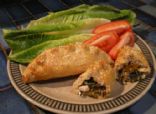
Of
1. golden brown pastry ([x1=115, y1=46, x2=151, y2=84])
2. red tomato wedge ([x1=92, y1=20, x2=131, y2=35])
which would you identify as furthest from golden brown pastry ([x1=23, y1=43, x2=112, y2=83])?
red tomato wedge ([x1=92, y1=20, x2=131, y2=35])

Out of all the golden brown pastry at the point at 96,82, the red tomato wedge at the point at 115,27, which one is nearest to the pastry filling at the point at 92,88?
the golden brown pastry at the point at 96,82

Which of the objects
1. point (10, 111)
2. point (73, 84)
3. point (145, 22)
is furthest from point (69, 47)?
point (145, 22)

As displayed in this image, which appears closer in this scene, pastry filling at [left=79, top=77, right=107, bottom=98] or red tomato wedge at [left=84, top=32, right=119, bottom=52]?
pastry filling at [left=79, top=77, right=107, bottom=98]

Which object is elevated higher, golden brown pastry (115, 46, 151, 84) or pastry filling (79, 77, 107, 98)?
golden brown pastry (115, 46, 151, 84)

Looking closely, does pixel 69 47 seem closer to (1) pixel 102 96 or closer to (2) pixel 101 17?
(1) pixel 102 96

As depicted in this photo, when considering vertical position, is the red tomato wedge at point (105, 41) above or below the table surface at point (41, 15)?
above

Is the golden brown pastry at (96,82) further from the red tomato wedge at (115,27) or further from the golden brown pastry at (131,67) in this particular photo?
the red tomato wedge at (115,27)

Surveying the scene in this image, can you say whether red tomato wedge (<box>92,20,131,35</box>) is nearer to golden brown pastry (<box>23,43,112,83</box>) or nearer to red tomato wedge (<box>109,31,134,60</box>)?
red tomato wedge (<box>109,31,134,60</box>)
